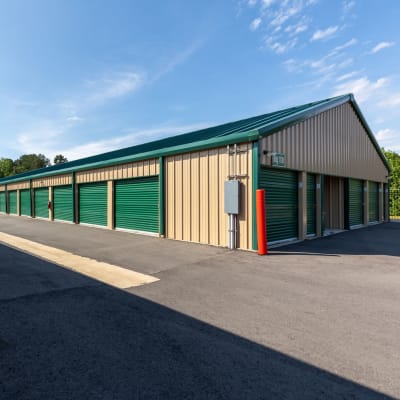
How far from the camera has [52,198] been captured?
70.5ft

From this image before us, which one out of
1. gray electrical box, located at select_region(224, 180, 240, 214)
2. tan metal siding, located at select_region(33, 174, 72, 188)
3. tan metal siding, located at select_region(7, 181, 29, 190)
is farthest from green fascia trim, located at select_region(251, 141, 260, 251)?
tan metal siding, located at select_region(7, 181, 29, 190)

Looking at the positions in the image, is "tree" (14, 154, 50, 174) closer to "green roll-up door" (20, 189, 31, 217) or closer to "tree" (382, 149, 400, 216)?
"green roll-up door" (20, 189, 31, 217)

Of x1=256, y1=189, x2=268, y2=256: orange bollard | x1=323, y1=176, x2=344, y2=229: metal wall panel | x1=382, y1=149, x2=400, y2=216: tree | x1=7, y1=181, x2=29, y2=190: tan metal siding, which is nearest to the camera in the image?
x1=256, y1=189, x2=268, y2=256: orange bollard

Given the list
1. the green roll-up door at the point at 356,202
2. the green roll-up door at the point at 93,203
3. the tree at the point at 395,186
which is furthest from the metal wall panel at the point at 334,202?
the green roll-up door at the point at 93,203

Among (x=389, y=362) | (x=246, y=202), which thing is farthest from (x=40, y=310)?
(x=246, y=202)

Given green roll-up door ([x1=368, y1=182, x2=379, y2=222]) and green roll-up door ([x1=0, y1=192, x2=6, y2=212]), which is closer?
green roll-up door ([x1=368, y1=182, x2=379, y2=222])

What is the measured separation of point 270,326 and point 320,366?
3.17 ft

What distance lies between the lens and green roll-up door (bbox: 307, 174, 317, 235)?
1191 centimetres

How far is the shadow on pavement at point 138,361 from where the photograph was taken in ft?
8.12

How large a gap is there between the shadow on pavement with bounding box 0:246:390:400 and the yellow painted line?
146 centimetres

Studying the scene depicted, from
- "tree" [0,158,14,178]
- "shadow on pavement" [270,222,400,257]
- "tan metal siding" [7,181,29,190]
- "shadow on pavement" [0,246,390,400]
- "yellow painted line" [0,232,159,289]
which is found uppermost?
"tree" [0,158,14,178]

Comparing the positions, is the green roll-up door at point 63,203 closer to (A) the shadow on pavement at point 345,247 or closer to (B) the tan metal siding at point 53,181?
(B) the tan metal siding at point 53,181

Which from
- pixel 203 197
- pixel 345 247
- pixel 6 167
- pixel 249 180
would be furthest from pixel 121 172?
pixel 6 167

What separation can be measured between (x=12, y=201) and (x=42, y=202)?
914 centimetres
